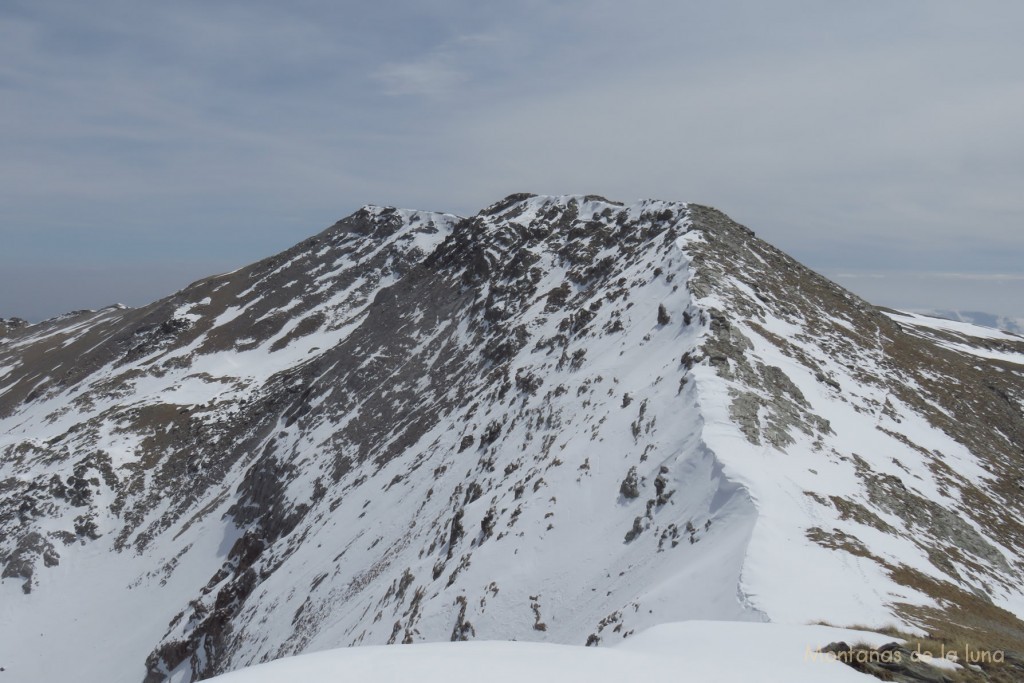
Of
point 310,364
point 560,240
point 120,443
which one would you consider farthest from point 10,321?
point 560,240

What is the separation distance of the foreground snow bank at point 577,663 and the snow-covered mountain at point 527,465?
3172 millimetres

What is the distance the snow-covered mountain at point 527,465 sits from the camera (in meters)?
19.3

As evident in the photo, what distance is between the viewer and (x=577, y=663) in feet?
28.5

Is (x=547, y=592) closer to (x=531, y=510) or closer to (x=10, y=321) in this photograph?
(x=531, y=510)

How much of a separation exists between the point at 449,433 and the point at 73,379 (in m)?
87.9

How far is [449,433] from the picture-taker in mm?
47500

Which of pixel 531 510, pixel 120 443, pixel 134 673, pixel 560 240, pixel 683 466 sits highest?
pixel 560 240

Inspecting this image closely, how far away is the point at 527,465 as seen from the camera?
32625mm

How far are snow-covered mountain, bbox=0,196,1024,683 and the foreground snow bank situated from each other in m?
3.17

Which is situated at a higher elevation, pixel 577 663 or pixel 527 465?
pixel 577 663

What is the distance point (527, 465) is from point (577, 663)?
2403 centimetres

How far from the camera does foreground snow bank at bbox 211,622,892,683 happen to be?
7918mm

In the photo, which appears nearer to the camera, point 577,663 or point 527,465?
point 577,663

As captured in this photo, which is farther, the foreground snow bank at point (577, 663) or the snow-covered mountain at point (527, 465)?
the snow-covered mountain at point (527, 465)
